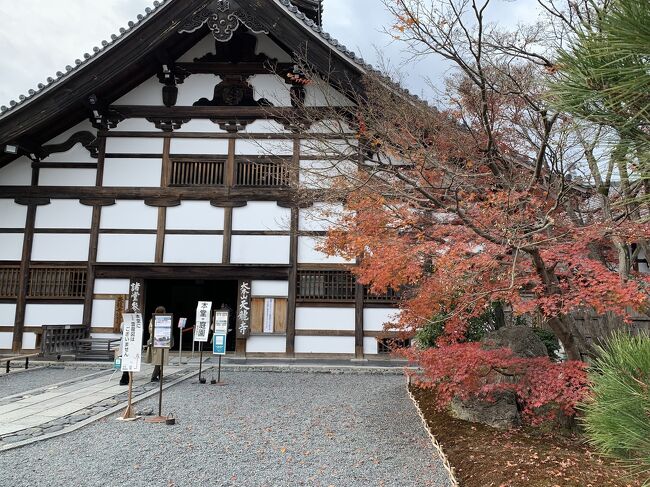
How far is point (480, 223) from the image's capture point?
531cm

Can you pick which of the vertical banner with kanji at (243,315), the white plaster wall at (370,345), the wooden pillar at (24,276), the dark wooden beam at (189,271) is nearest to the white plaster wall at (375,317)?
the white plaster wall at (370,345)

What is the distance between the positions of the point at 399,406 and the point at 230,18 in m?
9.58

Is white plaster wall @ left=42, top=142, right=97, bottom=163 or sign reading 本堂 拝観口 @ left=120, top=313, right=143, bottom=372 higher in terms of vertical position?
white plaster wall @ left=42, top=142, right=97, bottom=163

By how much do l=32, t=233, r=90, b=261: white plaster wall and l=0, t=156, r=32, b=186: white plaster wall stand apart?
155 cm

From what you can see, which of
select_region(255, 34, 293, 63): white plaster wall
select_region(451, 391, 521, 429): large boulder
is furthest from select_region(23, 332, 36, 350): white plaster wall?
select_region(451, 391, 521, 429): large boulder

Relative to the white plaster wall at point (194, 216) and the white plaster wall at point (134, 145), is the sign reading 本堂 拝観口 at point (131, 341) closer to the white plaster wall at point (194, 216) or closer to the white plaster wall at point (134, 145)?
the white plaster wall at point (194, 216)

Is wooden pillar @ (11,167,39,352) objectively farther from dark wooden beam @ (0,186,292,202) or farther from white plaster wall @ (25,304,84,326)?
dark wooden beam @ (0,186,292,202)

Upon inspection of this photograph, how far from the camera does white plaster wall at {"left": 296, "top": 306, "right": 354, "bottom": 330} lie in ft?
35.8

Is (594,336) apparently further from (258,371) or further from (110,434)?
(258,371)

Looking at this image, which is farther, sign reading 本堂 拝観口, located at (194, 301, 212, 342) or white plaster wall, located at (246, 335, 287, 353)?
white plaster wall, located at (246, 335, 287, 353)

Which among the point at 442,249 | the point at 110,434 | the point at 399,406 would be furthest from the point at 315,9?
the point at 110,434

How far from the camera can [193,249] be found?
11.2 meters

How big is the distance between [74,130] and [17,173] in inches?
72.0

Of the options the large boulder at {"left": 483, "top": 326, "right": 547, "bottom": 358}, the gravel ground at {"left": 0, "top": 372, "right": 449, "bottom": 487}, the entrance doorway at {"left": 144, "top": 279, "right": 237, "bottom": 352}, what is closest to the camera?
the gravel ground at {"left": 0, "top": 372, "right": 449, "bottom": 487}
